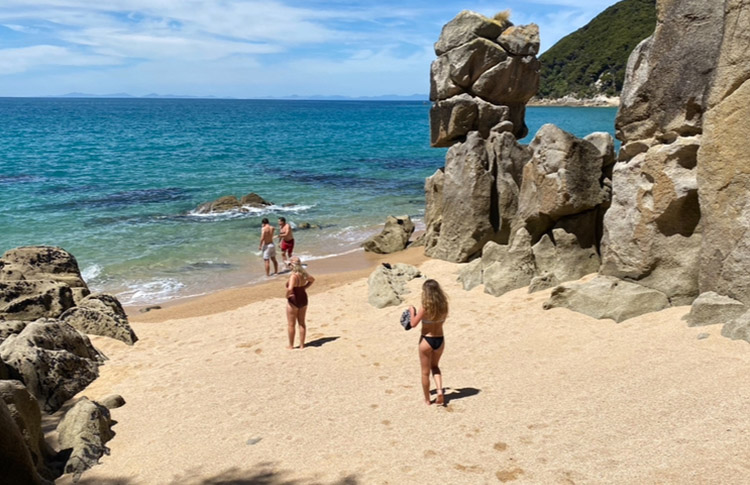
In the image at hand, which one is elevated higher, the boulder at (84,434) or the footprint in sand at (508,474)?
the footprint in sand at (508,474)

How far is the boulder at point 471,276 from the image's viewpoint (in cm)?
1311

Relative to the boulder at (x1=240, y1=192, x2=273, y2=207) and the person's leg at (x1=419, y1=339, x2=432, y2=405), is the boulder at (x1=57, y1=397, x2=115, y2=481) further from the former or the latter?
the boulder at (x1=240, y1=192, x2=273, y2=207)

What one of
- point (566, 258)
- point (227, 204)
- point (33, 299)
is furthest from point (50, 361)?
point (227, 204)

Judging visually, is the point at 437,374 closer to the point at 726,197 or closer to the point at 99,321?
the point at 726,197

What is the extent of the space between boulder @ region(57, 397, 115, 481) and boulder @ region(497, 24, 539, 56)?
12962mm

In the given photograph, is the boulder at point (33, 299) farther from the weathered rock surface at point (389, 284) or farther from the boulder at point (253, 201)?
the boulder at point (253, 201)

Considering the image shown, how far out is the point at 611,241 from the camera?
36.1ft

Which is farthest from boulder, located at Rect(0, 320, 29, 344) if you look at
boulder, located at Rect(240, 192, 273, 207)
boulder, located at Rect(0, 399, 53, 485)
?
boulder, located at Rect(240, 192, 273, 207)

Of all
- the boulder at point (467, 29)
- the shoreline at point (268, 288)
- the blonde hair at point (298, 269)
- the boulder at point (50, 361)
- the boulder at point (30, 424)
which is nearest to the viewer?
the boulder at point (30, 424)

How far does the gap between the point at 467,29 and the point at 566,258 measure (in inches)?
274

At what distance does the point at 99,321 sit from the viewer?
1207 centimetres

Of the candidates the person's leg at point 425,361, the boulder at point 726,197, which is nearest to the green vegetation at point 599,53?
the boulder at point 726,197

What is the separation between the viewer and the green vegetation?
4336 inches

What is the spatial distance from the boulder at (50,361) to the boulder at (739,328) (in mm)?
8934
